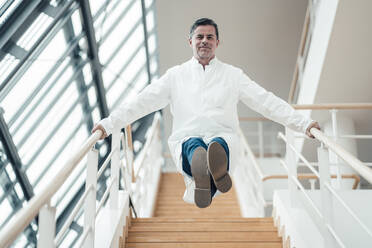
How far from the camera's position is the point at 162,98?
2.54m

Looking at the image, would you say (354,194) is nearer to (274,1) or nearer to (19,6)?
(19,6)

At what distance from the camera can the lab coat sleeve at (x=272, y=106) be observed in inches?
93.3

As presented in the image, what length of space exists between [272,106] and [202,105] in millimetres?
407

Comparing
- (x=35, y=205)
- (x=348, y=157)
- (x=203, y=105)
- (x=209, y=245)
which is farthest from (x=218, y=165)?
(x=35, y=205)

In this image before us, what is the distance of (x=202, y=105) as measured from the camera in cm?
241

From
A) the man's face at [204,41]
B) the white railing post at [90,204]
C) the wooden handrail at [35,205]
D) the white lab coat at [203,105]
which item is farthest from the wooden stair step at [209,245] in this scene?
the man's face at [204,41]

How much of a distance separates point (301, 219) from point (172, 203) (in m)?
3.09

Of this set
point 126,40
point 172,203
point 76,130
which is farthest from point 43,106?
point 126,40

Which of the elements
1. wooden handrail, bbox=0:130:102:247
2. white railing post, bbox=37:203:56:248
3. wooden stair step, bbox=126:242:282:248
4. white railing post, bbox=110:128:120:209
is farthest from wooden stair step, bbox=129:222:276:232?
white railing post, bbox=37:203:56:248

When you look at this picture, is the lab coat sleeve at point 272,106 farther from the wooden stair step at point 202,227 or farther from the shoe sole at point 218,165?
the wooden stair step at point 202,227

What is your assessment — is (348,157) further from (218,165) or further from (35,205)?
(35,205)

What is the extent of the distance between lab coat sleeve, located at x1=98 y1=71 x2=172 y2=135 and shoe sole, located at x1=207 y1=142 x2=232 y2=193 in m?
0.59

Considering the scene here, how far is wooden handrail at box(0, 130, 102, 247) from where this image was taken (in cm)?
110

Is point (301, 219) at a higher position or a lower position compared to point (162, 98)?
lower
